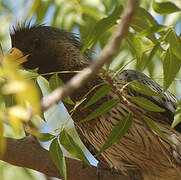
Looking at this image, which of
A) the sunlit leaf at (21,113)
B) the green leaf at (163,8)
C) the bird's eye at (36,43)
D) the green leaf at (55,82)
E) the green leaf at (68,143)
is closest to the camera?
the sunlit leaf at (21,113)

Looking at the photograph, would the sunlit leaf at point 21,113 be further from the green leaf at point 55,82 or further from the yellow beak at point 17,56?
the yellow beak at point 17,56

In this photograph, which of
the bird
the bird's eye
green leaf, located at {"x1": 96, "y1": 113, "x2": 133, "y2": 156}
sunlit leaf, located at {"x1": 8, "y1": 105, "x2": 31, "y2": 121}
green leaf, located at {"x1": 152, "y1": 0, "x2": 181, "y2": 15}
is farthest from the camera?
the bird's eye

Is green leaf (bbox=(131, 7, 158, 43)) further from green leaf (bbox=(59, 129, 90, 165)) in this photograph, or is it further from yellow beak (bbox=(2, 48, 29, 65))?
yellow beak (bbox=(2, 48, 29, 65))

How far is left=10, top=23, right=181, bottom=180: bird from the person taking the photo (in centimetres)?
436

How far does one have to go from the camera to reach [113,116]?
4344 millimetres

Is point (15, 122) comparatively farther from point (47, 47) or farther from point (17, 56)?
point (47, 47)

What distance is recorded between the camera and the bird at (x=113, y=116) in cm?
436

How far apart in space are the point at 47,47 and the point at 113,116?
1.27 meters

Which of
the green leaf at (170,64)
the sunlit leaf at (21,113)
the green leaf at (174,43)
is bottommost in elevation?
the green leaf at (170,64)

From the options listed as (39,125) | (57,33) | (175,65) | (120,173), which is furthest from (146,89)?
(57,33)

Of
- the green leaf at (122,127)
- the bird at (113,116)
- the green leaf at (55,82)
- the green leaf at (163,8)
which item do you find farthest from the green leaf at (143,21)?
the bird at (113,116)

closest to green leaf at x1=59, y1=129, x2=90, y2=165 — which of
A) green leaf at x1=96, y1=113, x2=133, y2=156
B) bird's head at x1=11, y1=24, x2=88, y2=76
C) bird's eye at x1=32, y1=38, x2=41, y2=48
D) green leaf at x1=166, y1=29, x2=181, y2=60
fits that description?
green leaf at x1=96, y1=113, x2=133, y2=156

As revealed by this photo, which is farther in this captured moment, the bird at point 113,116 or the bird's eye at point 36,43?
the bird's eye at point 36,43

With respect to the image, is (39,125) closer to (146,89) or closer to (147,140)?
(147,140)
